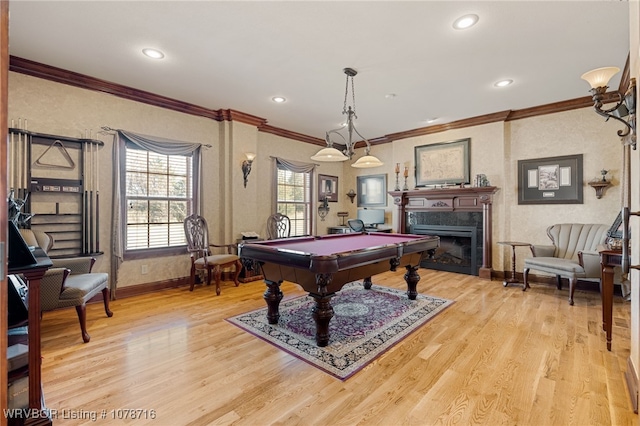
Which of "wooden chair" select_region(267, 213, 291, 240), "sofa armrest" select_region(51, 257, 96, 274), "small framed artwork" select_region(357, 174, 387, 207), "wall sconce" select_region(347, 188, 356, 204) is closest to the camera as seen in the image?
"sofa armrest" select_region(51, 257, 96, 274)

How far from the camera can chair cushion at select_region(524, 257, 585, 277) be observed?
3.64 m

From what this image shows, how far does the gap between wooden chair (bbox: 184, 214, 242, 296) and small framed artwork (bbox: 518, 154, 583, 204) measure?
469cm

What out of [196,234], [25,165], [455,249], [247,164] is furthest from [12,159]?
[455,249]

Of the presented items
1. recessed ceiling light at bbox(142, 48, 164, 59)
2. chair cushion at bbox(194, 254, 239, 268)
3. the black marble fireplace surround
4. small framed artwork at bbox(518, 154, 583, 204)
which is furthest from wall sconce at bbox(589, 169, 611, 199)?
recessed ceiling light at bbox(142, 48, 164, 59)

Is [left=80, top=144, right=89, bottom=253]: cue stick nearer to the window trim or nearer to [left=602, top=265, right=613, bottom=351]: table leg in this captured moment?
the window trim

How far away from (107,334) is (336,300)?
94.9 inches

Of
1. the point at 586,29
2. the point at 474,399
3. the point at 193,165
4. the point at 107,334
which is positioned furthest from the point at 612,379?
the point at 193,165

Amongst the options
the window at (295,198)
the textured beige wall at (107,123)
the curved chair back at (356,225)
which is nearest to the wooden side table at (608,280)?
the curved chair back at (356,225)

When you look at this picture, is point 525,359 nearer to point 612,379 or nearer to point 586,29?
point 612,379

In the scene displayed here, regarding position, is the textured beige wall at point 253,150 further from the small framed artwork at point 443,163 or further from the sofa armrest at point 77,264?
the sofa armrest at point 77,264

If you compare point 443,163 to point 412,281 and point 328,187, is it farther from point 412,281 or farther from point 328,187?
point 412,281

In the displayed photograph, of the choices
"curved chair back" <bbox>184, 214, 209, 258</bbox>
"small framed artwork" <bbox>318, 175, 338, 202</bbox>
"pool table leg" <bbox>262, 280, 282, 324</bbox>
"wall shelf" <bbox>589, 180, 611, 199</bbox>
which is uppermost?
"small framed artwork" <bbox>318, 175, 338, 202</bbox>

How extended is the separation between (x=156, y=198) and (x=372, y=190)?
4.40m

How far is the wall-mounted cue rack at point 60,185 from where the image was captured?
10.4 ft
